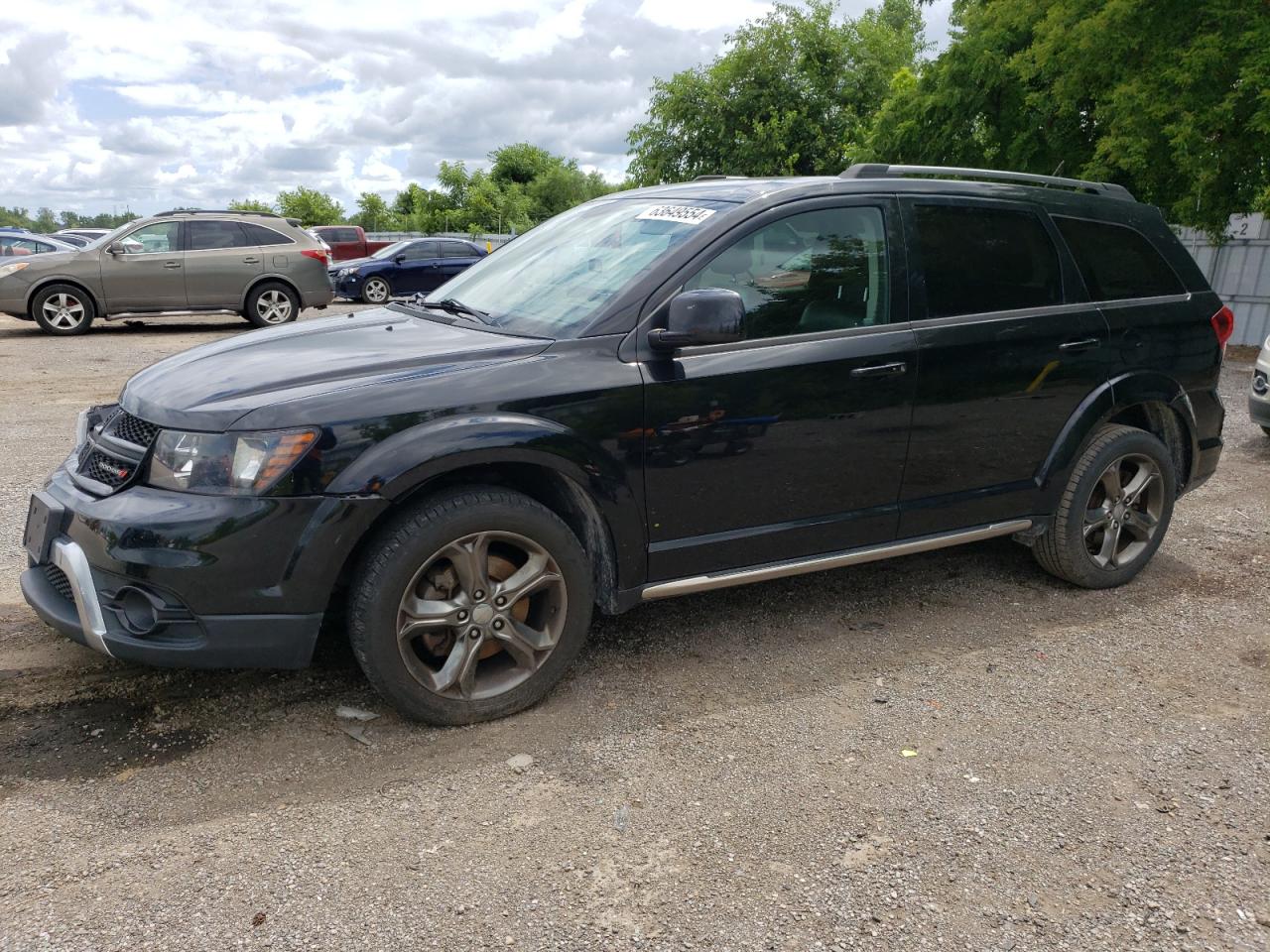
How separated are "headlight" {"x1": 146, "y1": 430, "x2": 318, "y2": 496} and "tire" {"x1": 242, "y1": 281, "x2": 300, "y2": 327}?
41.6ft

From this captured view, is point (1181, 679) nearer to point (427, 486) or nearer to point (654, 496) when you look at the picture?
point (654, 496)

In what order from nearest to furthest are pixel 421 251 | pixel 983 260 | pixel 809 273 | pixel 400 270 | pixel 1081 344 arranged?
pixel 809 273 → pixel 983 260 → pixel 1081 344 → pixel 400 270 → pixel 421 251

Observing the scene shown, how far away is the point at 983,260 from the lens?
417cm

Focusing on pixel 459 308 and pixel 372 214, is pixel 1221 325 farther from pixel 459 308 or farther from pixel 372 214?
pixel 372 214

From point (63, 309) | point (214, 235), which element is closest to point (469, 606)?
point (214, 235)

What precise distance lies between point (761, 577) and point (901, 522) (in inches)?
27.0

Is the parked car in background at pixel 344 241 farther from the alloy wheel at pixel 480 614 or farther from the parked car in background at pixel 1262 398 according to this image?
the alloy wheel at pixel 480 614

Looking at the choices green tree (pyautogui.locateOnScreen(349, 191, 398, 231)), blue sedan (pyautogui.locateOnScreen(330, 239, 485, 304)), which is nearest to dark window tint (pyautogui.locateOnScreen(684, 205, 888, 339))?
blue sedan (pyautogui.locateOnScreen(330, 239, 485, 304))

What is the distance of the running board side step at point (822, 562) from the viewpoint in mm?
3631

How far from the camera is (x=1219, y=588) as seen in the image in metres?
4.82

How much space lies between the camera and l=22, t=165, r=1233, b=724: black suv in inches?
119

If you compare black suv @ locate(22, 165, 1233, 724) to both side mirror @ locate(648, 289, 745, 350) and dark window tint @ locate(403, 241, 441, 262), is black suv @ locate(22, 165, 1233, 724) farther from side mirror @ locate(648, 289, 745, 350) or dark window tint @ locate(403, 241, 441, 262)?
dark window tint @ locate(403, 241, 441, 262)

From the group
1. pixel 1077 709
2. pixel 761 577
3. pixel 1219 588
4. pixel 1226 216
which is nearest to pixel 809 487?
pixel 761 577

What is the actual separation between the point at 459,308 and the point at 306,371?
0.94 m
